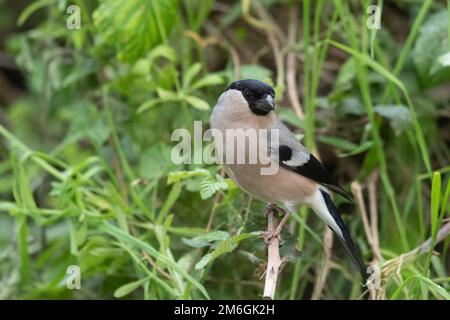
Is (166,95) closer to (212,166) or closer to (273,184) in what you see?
(212,166)

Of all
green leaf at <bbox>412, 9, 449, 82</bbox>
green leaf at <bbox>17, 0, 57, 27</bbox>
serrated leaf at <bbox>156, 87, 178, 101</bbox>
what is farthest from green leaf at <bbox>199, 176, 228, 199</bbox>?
green leaf at <bbox>17, 0, 57, 27</bbox>

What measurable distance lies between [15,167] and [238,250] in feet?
2.98

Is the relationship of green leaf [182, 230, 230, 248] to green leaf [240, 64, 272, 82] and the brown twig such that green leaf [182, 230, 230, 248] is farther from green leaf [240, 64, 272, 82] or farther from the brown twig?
green leaf [240, 64, 272, 82]

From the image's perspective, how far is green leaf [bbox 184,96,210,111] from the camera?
2747mm

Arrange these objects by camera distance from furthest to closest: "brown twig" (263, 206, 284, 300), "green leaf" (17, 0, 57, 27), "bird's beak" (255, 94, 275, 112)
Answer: "green leaf" (17, 0, 57, 27) < "bird's beak" (255, 94, 275, 112) < "brown twig" (263, 206, 284, 300)

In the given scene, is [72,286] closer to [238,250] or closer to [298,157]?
[238,250]

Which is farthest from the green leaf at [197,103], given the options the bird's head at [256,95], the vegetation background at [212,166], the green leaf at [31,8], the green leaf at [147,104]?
the green leaf at [31,8]

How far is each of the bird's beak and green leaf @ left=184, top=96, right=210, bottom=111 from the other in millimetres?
461

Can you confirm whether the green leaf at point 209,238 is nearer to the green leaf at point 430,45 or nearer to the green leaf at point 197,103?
the green leaf at point 197,103

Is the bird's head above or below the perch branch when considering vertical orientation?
above

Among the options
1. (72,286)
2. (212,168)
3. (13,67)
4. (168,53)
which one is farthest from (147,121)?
(13,67)

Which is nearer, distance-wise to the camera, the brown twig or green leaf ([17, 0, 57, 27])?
the brown twig

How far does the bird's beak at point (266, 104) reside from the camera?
2283 mm

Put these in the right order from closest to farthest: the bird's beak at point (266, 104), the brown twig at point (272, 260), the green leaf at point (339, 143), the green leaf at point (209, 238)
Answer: the brown twig at point (272, 260) < the green leaf at point (209, 238) < the bird's beak at point (266, 104) < the green leaf at point (339, 143)
